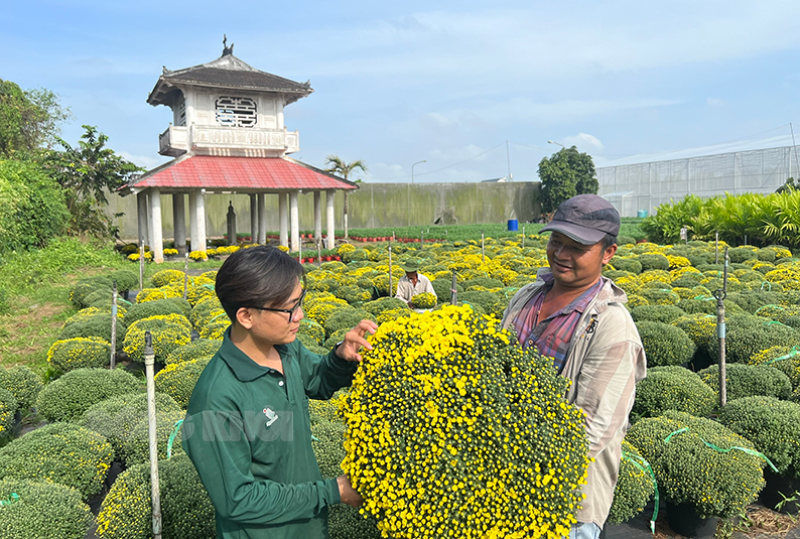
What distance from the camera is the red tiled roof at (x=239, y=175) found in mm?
20094

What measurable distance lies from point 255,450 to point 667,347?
5.96m

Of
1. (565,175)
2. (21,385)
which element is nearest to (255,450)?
(21,385)

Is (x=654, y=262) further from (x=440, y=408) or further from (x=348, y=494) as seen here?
(x=348, y=494)

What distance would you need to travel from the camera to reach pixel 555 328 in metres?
2.33

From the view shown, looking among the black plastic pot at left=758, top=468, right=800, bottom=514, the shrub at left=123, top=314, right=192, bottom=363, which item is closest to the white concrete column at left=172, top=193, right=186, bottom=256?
the shrub at left=123, top=314, right=192, bottom=363

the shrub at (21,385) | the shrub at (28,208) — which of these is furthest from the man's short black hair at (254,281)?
the shrub at (28,208)

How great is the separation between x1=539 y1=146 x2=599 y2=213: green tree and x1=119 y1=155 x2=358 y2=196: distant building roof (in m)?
19.9

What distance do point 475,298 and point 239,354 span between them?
25.3 ft

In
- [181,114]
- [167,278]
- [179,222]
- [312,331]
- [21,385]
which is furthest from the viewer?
[179,222]

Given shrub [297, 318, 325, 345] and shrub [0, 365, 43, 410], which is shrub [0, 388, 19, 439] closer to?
shrub [0, 365, 43, 410]

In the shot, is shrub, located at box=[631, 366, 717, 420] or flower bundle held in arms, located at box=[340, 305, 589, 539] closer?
flower bundle held in arms, located at box=[340, 305, 589, 539]

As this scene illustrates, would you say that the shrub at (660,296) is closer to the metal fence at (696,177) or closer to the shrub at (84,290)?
the shrub at (84,290)

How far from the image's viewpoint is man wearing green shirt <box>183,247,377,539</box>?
1836 millimetres

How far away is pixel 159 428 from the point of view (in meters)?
4.46
